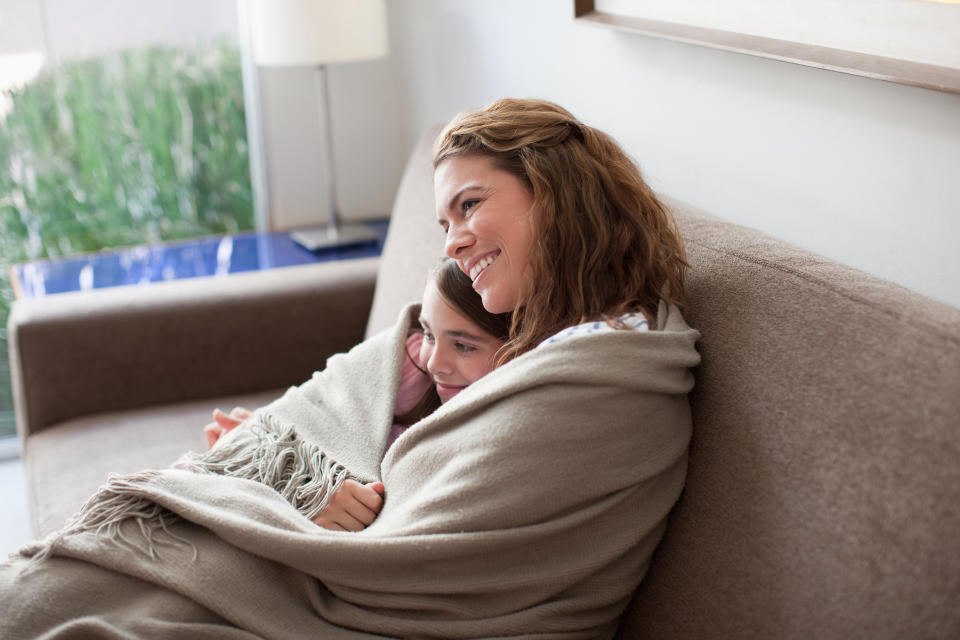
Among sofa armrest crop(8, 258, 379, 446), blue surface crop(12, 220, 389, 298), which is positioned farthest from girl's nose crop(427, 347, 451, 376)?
blue surface crop(12, 220, 389, 298)

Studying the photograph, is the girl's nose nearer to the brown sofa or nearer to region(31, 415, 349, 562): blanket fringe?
region(31, 415, 349, 562): blanket fringe

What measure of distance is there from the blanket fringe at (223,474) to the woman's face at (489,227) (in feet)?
1.07

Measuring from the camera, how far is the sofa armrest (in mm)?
2004

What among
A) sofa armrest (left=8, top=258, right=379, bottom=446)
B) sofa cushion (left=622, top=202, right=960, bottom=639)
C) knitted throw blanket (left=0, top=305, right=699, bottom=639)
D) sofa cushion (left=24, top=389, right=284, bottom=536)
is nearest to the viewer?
sofa cushion (left=622, top=202, right=960, bottom=639)

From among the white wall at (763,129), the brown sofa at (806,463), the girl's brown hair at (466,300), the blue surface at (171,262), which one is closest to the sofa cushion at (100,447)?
the brown sofa at (806,463)

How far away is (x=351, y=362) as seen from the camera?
1547mm

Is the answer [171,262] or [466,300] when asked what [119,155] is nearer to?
[171,262]

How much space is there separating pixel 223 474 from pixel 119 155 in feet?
5.72

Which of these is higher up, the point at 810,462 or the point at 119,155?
the point at 119,155

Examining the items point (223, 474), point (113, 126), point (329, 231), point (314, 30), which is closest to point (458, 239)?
point (223, 474)

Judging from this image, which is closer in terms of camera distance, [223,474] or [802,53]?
[802,53]

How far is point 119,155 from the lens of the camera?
2.83m

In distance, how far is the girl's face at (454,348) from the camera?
1377 millimetres

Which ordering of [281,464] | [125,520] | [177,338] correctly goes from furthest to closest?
[177,338] → [281,464] → [125,520]
